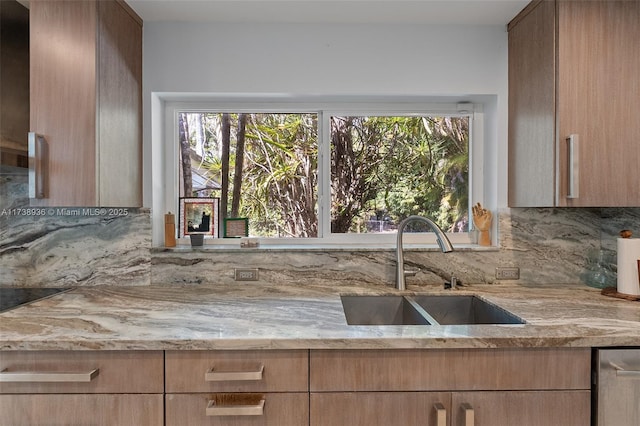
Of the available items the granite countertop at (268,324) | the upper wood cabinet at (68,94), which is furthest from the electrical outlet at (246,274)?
the upper wood cabinet at (68,94)

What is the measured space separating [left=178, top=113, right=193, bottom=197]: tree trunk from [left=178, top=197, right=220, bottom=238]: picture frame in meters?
0.07

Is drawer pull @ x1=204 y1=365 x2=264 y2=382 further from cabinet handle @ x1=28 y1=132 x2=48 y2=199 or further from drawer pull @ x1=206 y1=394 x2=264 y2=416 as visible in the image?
cabinet handle @ x1=28 y1=132 x2=48 y2=199

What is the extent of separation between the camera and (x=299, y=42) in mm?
1898

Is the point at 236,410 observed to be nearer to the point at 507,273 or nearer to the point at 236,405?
the point at 236,405

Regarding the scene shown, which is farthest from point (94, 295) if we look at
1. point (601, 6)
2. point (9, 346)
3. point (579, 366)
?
point (601, 6)

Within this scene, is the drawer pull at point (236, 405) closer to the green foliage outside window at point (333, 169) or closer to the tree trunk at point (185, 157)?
the green foliage outside window at point (333, 169)

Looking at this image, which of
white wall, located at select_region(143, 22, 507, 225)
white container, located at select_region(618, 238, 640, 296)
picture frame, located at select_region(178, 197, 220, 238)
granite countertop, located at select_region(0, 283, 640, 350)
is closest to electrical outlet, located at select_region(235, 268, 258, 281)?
granite countertop, located at select_region(0, 283, 640, 350)

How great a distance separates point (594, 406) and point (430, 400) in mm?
516

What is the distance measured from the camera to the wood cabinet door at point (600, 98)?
1.56 meters

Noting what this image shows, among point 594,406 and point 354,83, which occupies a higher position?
point 354,83

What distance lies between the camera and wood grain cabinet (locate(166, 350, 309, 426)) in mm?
1201

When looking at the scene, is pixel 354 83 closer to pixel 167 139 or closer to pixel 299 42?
pixel 299 42

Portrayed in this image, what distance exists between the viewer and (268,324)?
4.31ft

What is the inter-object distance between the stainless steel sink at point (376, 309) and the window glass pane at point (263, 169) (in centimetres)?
48
